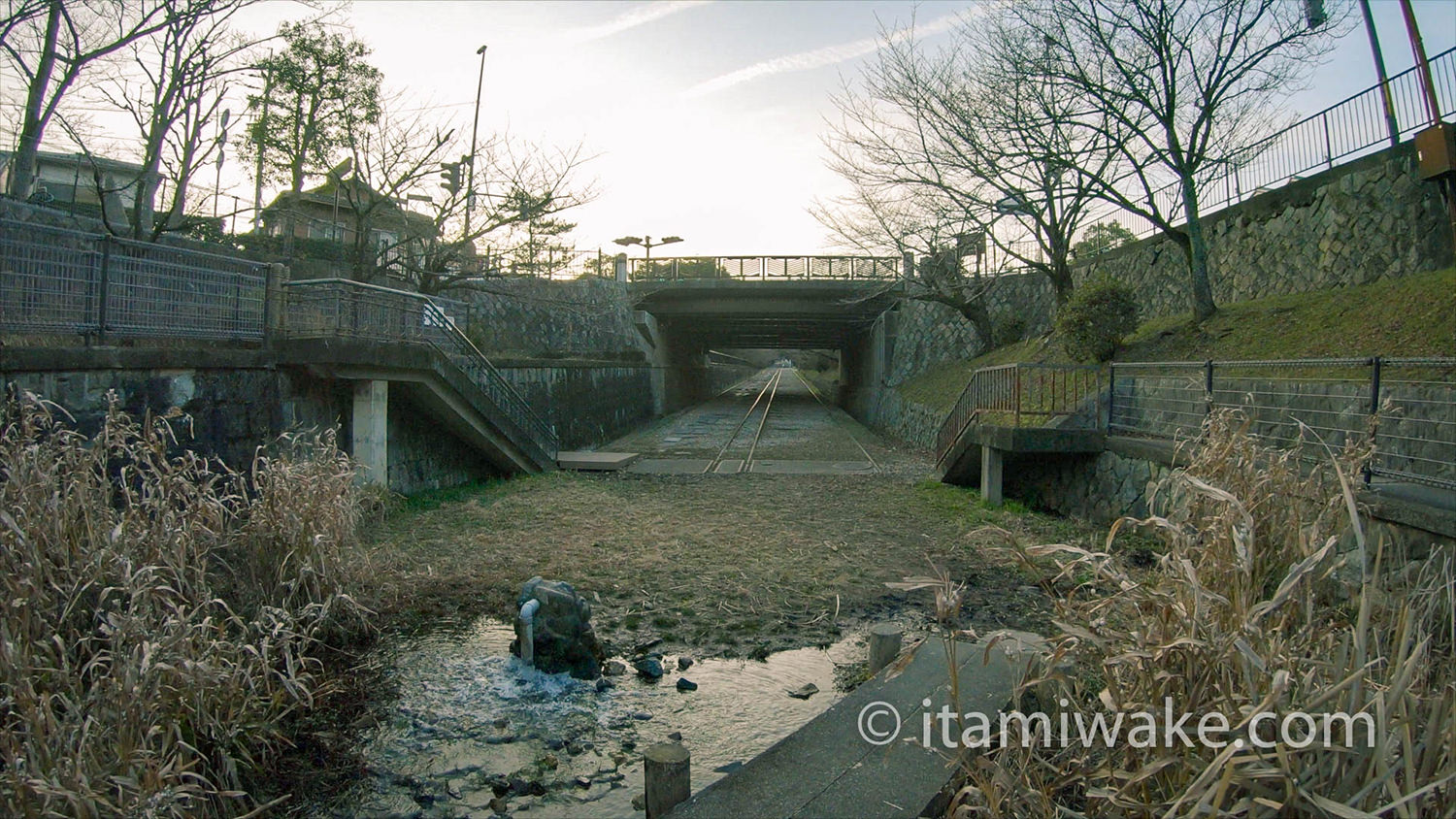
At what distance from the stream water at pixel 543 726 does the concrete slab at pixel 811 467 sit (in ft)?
32.0

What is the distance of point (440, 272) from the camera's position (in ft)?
59.5

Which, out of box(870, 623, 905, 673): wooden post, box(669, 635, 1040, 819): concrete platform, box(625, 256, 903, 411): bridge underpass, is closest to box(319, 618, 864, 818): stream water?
box(870, 623, 905, 673): wooden post

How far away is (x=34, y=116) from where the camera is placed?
13242 millimetres

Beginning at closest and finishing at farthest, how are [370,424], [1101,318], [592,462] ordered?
[370,424] < [1101,318] < [592,462]

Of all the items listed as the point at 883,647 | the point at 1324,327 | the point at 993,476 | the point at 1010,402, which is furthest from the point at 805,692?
the point at 1324,327

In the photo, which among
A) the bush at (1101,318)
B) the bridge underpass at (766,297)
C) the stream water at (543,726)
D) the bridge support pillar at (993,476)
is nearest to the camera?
the stream water at (543,726)

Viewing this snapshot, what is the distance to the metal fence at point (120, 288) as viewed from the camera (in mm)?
6918

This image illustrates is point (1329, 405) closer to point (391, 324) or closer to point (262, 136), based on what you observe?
point (391, 324)

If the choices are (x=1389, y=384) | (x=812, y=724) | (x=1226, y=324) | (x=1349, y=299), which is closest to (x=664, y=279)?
(x=1226, y=324)

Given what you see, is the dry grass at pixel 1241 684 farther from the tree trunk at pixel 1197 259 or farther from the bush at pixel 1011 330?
the bush at pixel 1011 330

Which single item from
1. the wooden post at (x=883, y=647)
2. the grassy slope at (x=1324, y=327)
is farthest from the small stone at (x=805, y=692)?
the grassy slope at (x=1324, y=327)

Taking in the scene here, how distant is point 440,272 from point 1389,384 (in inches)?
671

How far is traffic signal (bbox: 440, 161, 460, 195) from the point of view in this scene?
18422 mm

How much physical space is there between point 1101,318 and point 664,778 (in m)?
14.4
